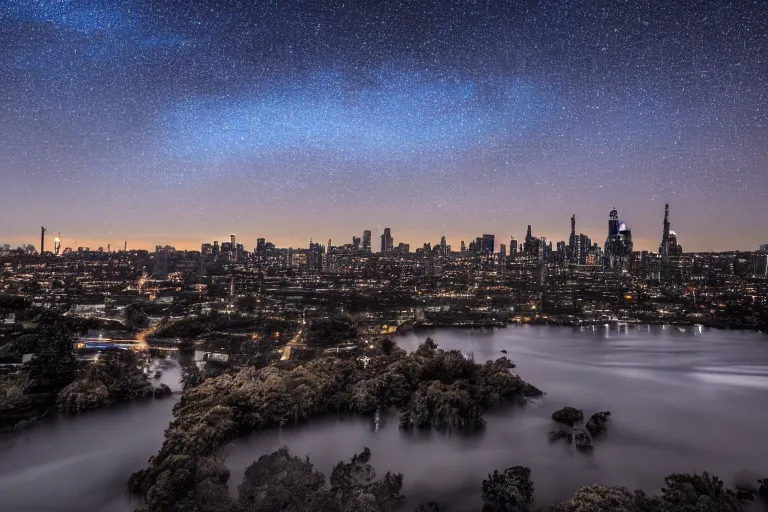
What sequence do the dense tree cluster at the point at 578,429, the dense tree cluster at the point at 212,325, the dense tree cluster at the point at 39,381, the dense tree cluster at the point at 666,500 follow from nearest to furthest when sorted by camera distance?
the dense tree cluster at the point at 666,500, the dense tree cluster at the point at 578,429, the dense tree cluster at the point at 39,381, the dense tree cluster at the point at 212,325

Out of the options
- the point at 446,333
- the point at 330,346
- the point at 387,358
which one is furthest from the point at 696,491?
the point at 446,333

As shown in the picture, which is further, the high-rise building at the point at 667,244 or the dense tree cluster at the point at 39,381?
the high-rise building at the point at 667,244

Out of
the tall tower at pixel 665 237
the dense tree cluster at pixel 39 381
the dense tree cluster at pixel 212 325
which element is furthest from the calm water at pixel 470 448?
the tall tower at pixel 665 237

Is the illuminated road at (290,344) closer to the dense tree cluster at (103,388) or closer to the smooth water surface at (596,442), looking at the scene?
the dense tree cluster at (103,388)

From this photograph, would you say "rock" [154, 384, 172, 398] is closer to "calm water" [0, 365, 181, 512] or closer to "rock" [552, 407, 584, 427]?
"calm water" [0, 365, 181, 512]

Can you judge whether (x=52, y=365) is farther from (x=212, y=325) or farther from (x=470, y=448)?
(x=470, y=448)

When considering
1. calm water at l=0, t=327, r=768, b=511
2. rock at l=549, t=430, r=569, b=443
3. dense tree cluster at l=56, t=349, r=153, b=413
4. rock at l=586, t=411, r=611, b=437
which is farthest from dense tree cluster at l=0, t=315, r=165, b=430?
rock at l=586, t=411, r=611, b=437

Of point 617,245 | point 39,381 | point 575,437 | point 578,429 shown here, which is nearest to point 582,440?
point 575,437
